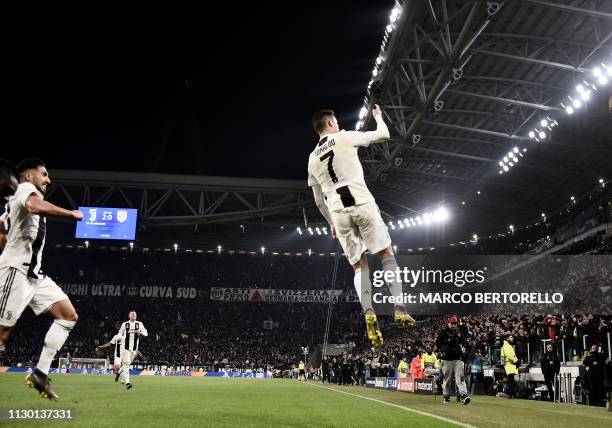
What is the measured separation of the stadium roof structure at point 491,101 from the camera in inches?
697

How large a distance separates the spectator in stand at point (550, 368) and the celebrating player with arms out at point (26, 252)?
14.6 m

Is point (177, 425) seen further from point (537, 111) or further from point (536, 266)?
point (536, 266)

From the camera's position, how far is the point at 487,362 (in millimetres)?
21844

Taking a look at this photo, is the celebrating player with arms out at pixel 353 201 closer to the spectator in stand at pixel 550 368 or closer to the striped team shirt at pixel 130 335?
the spectator in stand at pixel 550 368

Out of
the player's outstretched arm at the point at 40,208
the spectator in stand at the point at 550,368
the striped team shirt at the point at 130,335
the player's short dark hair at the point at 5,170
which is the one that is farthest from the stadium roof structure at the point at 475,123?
the striped team shirt at the point at 130,335

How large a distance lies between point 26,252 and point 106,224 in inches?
1032

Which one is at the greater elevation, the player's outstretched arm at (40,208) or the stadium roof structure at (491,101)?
the stadium roof structure at (491,101)

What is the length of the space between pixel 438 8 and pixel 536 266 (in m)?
21.2

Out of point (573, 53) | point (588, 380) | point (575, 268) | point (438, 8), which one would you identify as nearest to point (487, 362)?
point (588, 380)

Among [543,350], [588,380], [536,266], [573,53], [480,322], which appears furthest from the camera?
[536,266]

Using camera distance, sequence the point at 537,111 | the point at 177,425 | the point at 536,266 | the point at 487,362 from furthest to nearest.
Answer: the point at 536,266 → the point at 537,111 → the point at 487,362 → the point at 177,425

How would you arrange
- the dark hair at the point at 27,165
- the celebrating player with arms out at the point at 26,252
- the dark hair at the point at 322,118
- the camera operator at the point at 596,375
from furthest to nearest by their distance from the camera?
the camera operator at the point at 596,375, the dark hair at the point at 322,118, the dark hair at the point at 27,165, the celebrating player with arms out at the point at 26,252

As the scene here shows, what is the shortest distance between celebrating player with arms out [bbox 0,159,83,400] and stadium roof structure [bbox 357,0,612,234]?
245 inches

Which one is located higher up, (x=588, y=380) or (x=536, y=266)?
(x=536, y=266)
